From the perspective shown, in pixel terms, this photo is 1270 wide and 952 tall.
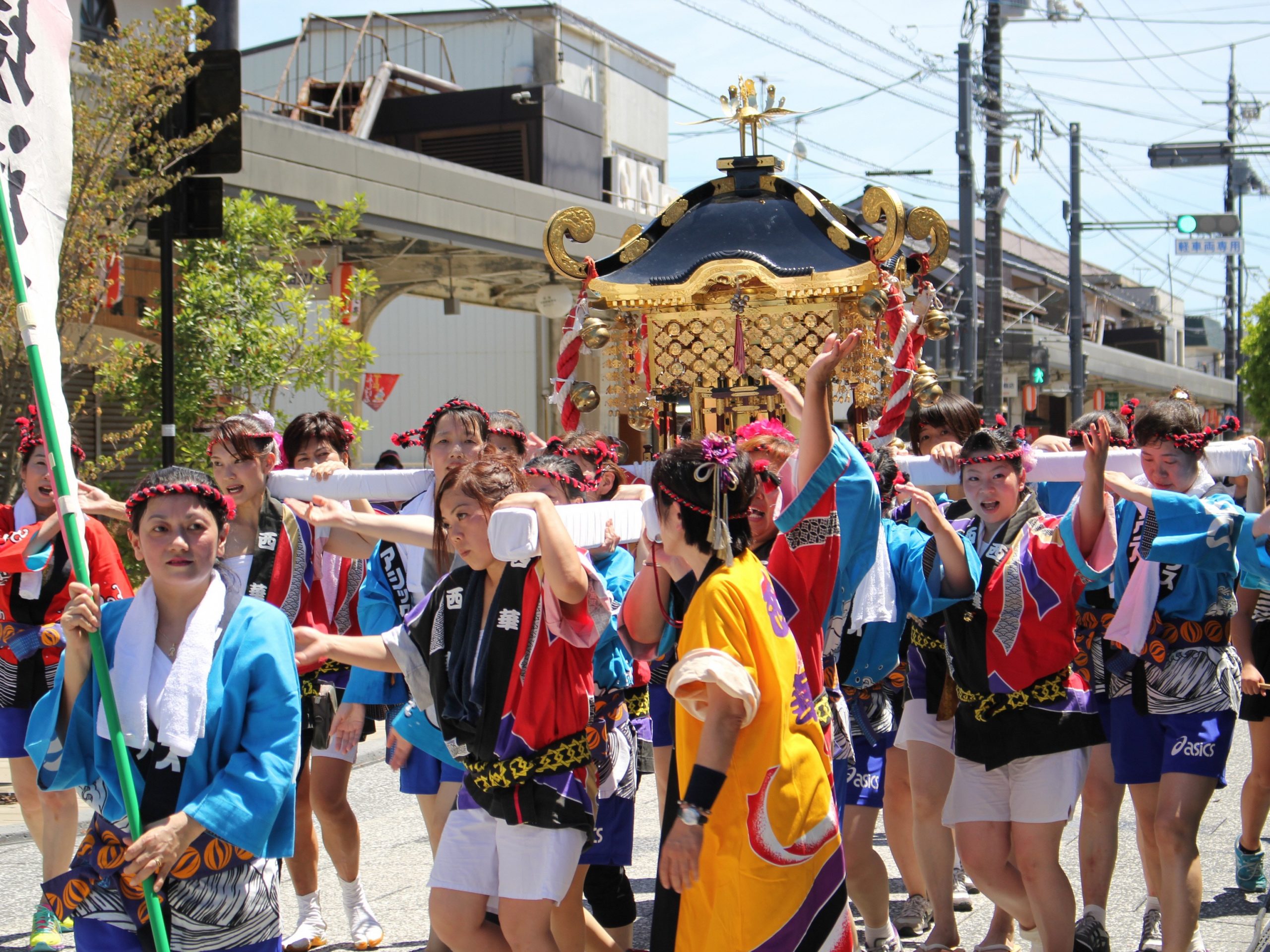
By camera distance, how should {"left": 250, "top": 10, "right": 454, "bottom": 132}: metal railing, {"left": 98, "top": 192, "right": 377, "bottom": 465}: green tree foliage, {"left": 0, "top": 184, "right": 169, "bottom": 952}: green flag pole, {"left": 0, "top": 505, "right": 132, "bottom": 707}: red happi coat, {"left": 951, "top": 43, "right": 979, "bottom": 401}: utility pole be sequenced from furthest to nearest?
{"left": 250, "top": 10, "right": 454, "bottom": 132}: metal railing → {"left": 951, "top": 43, "right": 979, "bottom": 401}: utility pole → {"left": 98, "top": 192, "right": 377, "bottom": 465}: green tree foliage → {"left": 0, "top": 505, "right": 132, "bottom": 707}: red happi coat → {"left": 0, "top": 184, "right": 169, "bottom": 952}: green flag pole

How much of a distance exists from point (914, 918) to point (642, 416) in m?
2.98

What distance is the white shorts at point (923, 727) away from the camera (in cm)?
483

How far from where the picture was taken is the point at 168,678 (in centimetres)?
312

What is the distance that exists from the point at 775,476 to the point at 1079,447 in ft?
7.10

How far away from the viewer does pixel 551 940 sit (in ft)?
11.9

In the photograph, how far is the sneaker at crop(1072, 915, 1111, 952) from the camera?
469 cm

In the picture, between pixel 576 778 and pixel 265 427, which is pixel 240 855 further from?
pixel 265 427

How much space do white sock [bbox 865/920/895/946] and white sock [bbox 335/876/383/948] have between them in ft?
6.09

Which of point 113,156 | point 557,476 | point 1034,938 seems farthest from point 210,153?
point 1034,938

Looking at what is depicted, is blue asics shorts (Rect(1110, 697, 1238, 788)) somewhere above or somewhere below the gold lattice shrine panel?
below

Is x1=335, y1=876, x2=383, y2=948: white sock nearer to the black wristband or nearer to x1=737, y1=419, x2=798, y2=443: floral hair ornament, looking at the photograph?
x1=737, y1=419, x2=798, y2=443: floral hair ornament

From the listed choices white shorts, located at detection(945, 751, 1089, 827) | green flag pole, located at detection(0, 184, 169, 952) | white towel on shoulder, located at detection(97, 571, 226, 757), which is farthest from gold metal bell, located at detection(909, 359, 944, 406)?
green flag pole, located at detection(0, 184, 169, 952)

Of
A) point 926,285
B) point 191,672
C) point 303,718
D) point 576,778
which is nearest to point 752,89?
point 926,285

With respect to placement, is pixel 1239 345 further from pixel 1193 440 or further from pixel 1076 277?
→ pixel 1193 440
